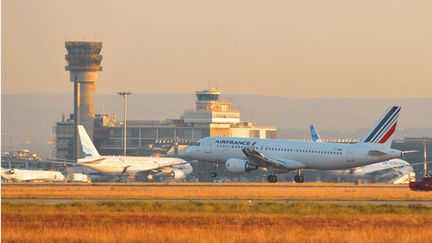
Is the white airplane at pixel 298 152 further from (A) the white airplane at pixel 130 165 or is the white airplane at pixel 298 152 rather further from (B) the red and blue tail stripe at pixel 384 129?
(A) the white airplane at pixel 130 165

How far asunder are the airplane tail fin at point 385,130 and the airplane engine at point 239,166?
11.3 meters

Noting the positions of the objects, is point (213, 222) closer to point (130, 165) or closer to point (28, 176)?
point (28, 176)

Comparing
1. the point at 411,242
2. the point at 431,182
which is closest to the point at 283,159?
the point at 431,182

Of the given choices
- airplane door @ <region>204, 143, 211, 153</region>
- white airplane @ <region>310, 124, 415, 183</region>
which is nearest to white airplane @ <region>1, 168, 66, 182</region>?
white airplane @ <region>310, 124, 415, 183</region>

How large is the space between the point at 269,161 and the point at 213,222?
56.0 meters

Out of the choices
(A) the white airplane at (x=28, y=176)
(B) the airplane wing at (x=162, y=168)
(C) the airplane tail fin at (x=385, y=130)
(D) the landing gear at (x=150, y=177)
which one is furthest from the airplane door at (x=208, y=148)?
(B) the airplane wing at (x=162, y=168)

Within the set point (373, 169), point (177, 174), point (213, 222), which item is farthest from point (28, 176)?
point (213, 222)

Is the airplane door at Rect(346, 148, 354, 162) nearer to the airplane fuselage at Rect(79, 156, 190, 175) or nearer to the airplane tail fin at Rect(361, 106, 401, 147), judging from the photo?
the airplane tail fin at Rect(361, 106, 401, 147)

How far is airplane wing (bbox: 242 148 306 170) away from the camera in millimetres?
104381

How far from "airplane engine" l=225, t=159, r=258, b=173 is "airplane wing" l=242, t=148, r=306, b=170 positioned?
2.10ft

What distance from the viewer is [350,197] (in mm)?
79688

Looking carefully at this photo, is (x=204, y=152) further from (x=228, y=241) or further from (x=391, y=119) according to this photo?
(x=228, y=241)

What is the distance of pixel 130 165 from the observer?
16975cm

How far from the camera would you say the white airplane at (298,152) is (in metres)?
104
